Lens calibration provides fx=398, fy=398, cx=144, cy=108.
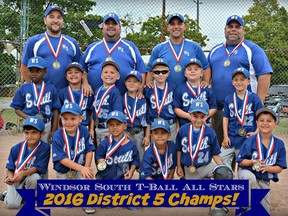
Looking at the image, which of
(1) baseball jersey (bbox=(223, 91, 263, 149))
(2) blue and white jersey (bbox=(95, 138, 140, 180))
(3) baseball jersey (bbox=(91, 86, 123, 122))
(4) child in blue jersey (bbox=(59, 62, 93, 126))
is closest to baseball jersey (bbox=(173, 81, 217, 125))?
(1) baseball jersey (bbox=(223, 91, 263, 149))

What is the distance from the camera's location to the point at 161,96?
5.13 m

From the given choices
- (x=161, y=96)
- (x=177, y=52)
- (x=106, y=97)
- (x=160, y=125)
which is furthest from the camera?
(x=177, y=52)

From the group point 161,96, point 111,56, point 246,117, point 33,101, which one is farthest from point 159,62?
point 33,101

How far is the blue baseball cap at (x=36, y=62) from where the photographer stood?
485cm

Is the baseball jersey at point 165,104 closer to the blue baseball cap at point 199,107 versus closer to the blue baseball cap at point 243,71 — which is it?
the blue baseball cap at point 199,107

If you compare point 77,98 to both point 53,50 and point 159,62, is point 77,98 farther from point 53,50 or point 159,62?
point 159,62

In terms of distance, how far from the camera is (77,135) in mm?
4652

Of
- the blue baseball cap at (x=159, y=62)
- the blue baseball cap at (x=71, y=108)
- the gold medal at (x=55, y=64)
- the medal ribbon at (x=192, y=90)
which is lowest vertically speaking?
the blue baseball cap at (x=71, y=108)

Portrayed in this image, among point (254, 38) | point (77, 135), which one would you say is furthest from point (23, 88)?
point (254, 38)

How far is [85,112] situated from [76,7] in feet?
46.5

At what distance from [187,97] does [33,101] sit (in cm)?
193

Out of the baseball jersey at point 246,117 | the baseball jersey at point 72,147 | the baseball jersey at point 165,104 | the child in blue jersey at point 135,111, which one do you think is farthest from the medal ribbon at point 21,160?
the baseball jersey at point 246,117

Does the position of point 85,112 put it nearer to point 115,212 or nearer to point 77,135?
point 77,135

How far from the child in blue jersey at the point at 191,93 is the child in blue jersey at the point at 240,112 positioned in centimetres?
24
